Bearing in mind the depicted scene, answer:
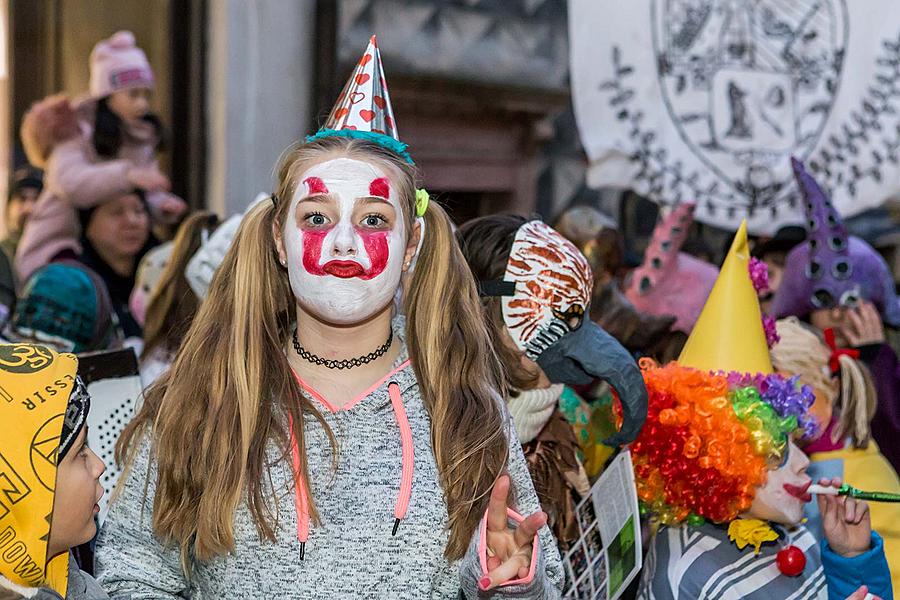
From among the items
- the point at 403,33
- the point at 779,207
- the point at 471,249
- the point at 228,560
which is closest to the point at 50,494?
the point at 228,560

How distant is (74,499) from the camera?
2.21 meters

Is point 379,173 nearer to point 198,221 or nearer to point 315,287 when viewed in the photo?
point 315,287

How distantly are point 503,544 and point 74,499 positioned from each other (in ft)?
2.58

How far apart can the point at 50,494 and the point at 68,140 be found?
4082 mm

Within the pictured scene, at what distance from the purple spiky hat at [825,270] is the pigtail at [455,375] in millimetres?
1970

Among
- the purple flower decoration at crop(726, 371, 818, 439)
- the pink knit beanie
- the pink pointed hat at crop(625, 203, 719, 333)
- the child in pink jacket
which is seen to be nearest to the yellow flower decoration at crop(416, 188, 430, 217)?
the purple flower decoration at crop(726, 371, 818, 439)

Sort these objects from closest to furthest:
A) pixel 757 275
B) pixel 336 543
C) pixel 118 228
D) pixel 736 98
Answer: pixel 336 543 → pixel 757 275 → pixel 736 98 → pixel 118 228

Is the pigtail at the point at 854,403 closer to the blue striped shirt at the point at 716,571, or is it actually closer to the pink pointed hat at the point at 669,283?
the blue striped shirt at the point at 716,571

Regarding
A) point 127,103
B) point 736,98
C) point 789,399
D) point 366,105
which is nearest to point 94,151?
point 127,103

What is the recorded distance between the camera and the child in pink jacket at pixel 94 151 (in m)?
5.64

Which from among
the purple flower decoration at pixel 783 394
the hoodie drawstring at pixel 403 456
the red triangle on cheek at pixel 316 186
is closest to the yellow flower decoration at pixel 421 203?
the red triangle on cheek at pixel 316 186

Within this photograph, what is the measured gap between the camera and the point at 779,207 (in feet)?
16.1

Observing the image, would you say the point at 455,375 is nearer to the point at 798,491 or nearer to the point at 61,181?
the point at 798,491

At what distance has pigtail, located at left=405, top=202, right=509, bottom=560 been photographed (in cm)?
232
